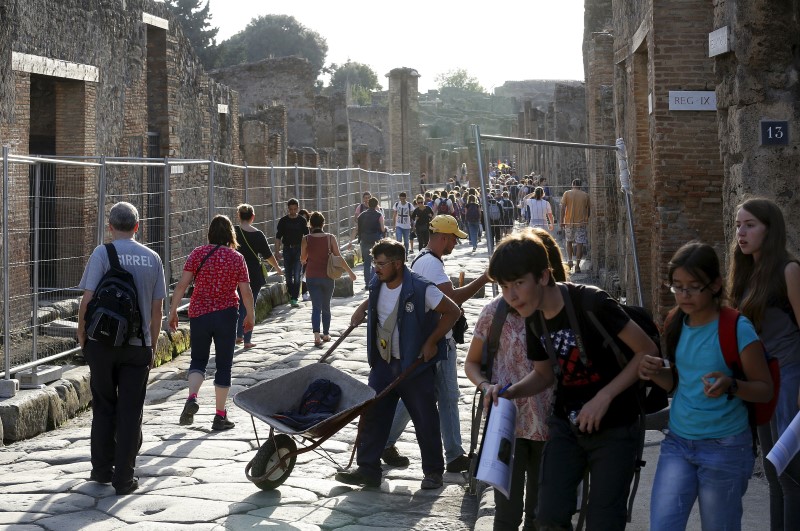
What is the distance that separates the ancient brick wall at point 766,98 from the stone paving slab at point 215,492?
169 centimetres

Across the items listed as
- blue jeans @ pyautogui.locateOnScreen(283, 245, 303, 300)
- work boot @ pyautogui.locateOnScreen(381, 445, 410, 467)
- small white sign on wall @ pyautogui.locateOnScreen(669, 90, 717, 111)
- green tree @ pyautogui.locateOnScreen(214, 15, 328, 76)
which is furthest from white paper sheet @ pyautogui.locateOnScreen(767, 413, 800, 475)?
green tree @ pyautogui.locateOnScreen(214, 15, 328, 76)

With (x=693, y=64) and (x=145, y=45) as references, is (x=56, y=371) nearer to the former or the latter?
(x=693, y=64)

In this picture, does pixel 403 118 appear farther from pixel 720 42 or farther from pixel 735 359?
pixel 735 359

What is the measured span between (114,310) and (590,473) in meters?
3.43

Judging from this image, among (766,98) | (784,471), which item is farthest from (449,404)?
(784,471)

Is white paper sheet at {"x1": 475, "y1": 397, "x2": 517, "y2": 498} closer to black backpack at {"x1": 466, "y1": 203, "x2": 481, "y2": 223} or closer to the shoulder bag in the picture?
the shoulder bag

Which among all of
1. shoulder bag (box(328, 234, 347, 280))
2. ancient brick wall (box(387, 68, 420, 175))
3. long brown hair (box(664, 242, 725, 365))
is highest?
ancient brick wall (box(387, 68, 420, 175))

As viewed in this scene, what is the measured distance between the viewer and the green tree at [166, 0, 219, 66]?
6325 cm

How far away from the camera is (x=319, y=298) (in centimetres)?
1296

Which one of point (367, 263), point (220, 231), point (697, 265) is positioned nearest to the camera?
point (697, 265)

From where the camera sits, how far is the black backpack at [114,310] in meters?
6.95

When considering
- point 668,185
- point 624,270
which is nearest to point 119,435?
point 668,185

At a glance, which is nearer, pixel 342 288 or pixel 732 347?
pixel 732 347

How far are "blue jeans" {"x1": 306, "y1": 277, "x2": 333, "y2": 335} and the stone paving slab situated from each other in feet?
10.7
